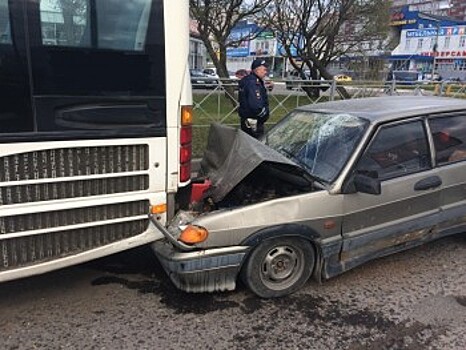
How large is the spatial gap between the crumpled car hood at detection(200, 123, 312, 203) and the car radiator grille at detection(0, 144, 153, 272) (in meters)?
0.62

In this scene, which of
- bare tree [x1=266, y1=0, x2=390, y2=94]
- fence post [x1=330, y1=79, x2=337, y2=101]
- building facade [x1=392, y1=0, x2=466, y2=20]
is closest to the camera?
fence post [x1=330, y1=79, x2=337, y2=101]

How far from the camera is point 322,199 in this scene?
11.2 ft

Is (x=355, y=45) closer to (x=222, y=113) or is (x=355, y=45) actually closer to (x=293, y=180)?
(x=222, y=113)

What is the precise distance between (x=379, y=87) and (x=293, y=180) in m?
10.1

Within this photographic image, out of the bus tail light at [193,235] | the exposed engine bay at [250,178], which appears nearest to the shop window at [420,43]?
the exposed engine bay at [250,178]

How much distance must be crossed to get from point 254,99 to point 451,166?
3031 mm

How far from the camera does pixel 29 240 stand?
119 inches

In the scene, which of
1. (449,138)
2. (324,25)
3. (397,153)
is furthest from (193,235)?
(324,25)

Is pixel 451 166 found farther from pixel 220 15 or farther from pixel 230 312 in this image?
pixel 220 15

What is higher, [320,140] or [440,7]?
[440,7]

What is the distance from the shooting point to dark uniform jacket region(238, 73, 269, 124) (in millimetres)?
6398

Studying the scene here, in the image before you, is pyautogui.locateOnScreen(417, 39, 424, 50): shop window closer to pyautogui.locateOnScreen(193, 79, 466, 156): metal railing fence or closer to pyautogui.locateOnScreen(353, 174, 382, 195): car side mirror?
pyautogui.locateOnScreen(193, 79, 466, 156): metal railing fence

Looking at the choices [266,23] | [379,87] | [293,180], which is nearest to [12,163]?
[293,180]

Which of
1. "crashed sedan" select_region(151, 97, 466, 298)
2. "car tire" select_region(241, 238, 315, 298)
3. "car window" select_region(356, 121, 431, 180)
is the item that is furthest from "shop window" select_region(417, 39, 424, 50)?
"car tire" select_region(241, 238, 315, 298)
